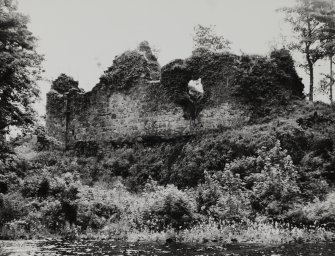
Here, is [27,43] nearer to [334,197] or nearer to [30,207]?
[30,207]

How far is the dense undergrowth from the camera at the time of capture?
13891mm

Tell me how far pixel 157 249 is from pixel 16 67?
743 cm

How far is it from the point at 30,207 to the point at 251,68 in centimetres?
1257

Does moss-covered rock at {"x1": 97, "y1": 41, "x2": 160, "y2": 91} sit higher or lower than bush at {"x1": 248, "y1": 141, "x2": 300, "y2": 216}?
higher

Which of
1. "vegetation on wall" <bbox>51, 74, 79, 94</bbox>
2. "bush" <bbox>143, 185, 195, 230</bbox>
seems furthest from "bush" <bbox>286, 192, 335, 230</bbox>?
"vegetation on wall" <bbox>51, 74, 79, 94</bbox>

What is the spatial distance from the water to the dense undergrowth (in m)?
1.22

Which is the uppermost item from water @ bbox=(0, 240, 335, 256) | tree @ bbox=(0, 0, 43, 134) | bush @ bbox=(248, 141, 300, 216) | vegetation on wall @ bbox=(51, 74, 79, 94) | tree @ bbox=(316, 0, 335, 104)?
tree @ bbox=(316, 0, 335, 104)

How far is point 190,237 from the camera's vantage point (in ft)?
43.0

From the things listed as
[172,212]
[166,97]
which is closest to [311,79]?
[166,97]

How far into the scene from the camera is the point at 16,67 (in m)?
14.3

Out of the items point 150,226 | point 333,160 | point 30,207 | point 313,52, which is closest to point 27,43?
point 30,207

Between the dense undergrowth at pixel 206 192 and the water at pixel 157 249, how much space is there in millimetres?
1224

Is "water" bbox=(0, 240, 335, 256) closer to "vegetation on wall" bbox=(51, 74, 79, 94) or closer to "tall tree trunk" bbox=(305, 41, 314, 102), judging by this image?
"vegetation on wall" bbox=(51, 74, 79, 94)

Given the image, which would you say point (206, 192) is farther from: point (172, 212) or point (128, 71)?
point (128, 71)
